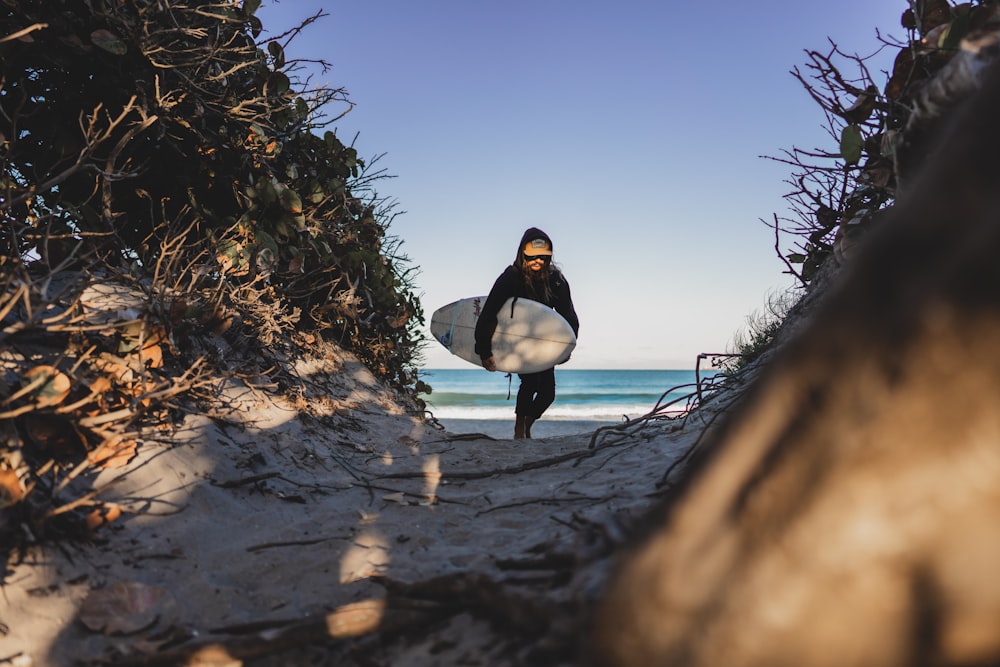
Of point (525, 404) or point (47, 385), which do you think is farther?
point (525, 404)

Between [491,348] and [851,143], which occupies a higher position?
[851,143]

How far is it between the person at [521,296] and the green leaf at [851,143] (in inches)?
146

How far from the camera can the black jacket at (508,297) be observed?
6.07 metres

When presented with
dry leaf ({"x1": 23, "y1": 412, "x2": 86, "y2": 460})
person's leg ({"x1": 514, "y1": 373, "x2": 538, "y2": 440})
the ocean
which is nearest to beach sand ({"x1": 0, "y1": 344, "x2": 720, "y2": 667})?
dry leaf ({"x1": 23, "y1": 412, "x2": 86, "y2": 460})

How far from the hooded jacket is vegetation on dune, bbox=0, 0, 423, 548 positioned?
1.35m

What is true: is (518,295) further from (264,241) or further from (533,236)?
(264,241)

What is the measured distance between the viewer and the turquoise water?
74.4ft

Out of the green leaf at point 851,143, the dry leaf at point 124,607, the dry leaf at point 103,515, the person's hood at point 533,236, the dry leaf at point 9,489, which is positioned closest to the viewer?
the dry leaf at point 124,607

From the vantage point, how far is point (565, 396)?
30359 millimetres

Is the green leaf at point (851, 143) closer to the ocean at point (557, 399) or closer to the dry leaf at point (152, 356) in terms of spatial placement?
the dry leaf at point (152, 356)

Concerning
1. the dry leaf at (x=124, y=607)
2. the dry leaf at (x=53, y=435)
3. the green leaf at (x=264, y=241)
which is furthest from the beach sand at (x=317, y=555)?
the green leaf at (x=264, y=241)

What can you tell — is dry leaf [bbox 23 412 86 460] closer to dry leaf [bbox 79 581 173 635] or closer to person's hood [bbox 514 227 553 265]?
dry leaf [bbox 79 581 173 635]

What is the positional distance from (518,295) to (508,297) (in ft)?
0.72

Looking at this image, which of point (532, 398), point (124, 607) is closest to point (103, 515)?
point (124, 607)
